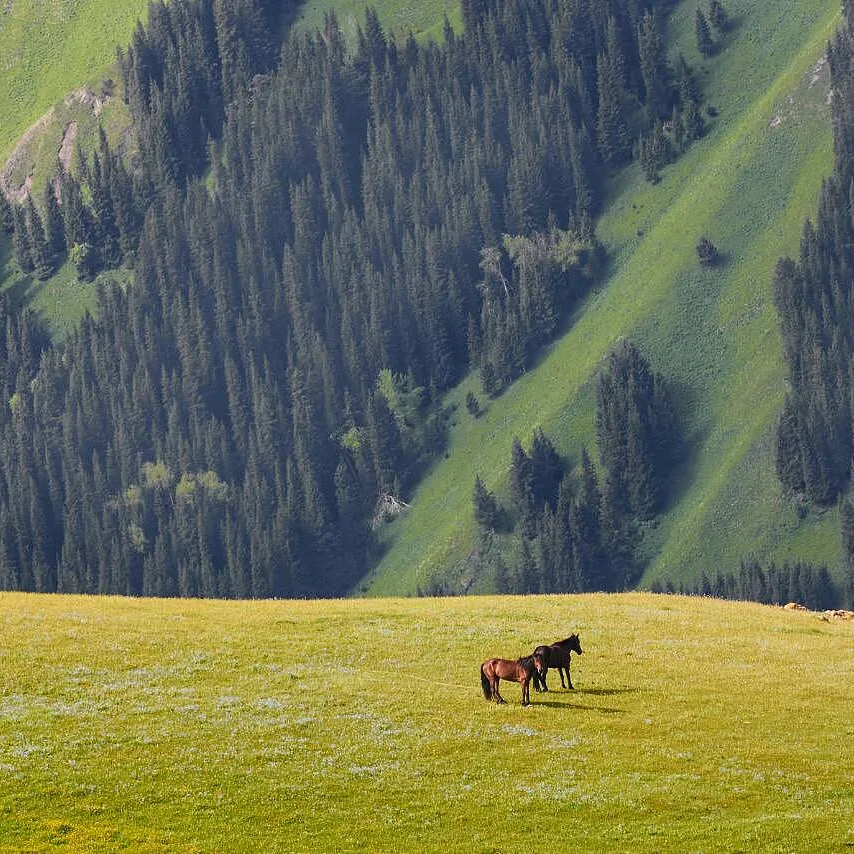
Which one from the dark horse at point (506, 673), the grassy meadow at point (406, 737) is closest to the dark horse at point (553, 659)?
the dark horse at point (506, 673)

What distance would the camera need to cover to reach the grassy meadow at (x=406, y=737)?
1909 inches

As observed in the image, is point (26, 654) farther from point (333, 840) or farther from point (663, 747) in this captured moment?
point (663, 747)

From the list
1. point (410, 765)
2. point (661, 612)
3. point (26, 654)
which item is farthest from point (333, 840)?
point (661, 612)

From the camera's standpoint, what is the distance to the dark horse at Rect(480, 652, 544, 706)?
59.3m

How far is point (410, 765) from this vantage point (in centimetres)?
5334

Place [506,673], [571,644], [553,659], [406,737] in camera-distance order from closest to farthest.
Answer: [406,737]
[506,673]
[553,659]
[571,644]

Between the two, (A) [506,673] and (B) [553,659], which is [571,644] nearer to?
(B) [553,659]

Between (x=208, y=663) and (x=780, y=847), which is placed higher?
(x=208, y=663)

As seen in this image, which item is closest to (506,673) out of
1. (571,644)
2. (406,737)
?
(571,644)

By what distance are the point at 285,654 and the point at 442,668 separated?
6809mm

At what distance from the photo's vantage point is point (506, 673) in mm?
59438

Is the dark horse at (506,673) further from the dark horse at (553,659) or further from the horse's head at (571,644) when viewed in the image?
the horse's head at (571,644)

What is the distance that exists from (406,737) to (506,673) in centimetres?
541

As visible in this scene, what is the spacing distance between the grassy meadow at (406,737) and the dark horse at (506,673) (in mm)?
729
